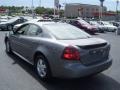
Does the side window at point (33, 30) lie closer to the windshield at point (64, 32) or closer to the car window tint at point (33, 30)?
the car window tint at point (33, 30)

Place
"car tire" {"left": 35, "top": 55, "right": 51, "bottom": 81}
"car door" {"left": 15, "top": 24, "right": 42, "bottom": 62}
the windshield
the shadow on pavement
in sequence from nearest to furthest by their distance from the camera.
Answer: the shadow on pavement, "car tire" {"left": 35, "top": 55, "right": 51, "bottom": 81}, the windshield, "car door" {"left": 15, "top": 24, "right": 42, "bottom": 62}

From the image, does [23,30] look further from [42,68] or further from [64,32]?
[42,68]

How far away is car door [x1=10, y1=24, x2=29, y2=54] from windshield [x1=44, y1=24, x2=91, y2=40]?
1.13 m

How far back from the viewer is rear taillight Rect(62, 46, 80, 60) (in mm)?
5559

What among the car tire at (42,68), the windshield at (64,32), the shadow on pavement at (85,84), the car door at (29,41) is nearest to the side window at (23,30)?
the car door at (29,41)

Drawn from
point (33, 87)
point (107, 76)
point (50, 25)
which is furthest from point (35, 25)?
point (107, 76)

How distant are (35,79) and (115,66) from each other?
2900mm

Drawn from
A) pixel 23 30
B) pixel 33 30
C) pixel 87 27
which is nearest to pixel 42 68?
pixel 33 30

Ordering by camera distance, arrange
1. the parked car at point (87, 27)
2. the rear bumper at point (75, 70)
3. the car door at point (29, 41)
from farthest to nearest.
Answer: the parked car at point (87, 27)
the car door at point (29, 41)
the rear bumper at point (75, 70)

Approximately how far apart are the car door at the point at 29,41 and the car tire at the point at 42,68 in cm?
39

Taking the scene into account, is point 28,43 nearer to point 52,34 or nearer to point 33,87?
point 52,34

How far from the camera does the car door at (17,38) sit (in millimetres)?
7813

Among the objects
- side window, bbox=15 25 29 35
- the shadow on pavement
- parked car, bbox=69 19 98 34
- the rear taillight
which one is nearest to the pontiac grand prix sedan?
the rear taillight

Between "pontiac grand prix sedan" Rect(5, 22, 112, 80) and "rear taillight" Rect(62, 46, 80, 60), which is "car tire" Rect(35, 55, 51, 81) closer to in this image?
"pontiac grand prix sedan" Rect(5, 22, 112, 80)
